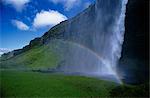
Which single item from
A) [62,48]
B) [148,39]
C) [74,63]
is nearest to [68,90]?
[148,39]

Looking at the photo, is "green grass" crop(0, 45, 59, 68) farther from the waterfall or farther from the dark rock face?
the dark rock face

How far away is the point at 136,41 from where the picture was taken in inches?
1629

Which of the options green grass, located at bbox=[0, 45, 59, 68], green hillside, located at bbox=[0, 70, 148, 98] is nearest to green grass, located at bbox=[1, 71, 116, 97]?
green hillside, located at bbox=[0, 70, 148, 98]

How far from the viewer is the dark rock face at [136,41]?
37625mm

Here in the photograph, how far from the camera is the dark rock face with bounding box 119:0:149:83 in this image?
3762 cm

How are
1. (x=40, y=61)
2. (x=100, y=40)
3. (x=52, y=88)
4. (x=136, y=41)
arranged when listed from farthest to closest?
1. (x=40, y=61)
2. (x=100, y=40)
3. (x=136, y=41)
4. (x=52, y=88)

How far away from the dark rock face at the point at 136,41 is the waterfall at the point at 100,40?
4.51 ft

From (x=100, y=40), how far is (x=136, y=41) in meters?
21.0

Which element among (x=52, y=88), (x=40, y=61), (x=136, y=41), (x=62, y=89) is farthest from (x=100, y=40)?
(x=62, y=89)

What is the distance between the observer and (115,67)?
4484 cm

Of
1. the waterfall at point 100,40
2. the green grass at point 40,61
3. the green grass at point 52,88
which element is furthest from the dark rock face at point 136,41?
the green grass at point 40,61

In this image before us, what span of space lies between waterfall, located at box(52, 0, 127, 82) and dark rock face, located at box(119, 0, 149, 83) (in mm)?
1376

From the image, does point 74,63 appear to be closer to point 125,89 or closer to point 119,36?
point 119,36

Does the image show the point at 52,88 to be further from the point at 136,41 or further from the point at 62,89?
the point at 136,41
